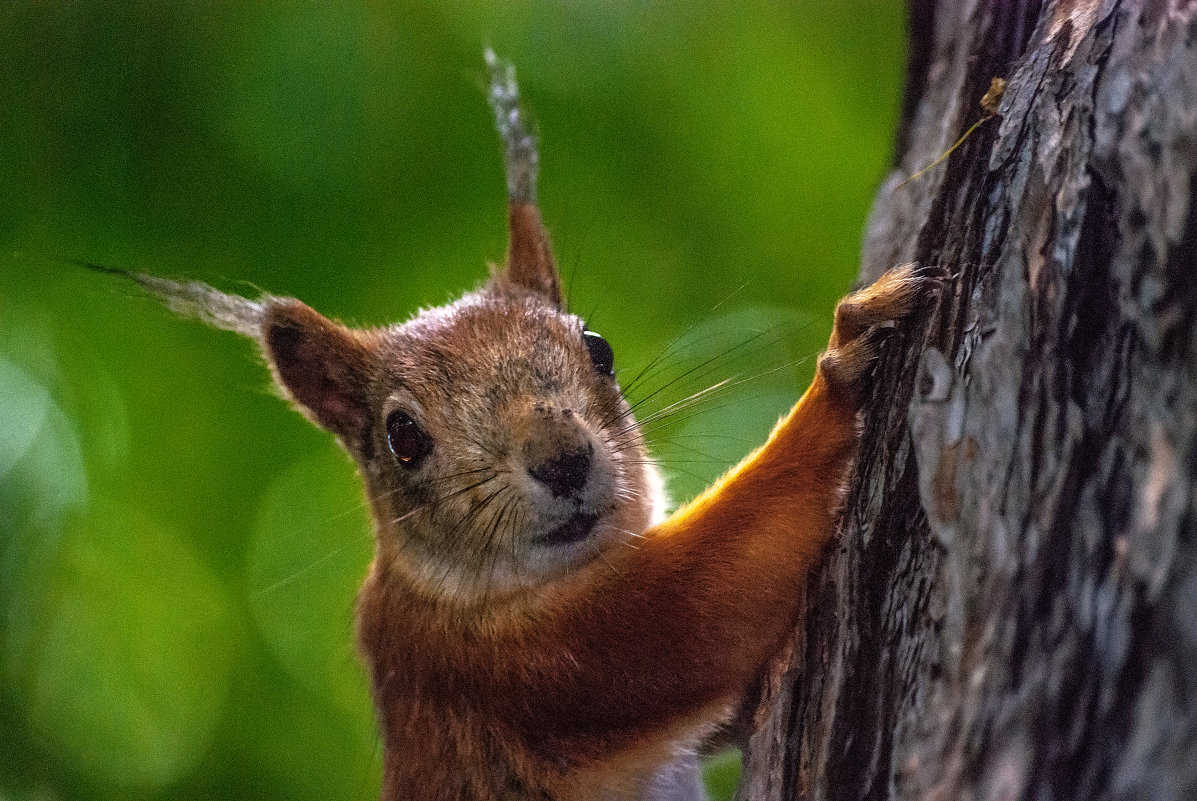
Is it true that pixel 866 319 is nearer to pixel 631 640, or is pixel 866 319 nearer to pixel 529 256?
pixel 631 640

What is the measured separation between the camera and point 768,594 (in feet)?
5.22

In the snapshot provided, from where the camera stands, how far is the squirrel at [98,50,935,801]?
1.60 meters

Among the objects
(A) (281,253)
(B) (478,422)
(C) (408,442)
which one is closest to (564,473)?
(B) (478,422)

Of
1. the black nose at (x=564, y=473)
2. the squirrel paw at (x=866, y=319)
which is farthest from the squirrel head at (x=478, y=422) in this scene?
the squirrel paw at (x=866, y=319)

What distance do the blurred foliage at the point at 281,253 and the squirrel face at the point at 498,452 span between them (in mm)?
803

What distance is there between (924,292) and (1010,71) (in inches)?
14.3

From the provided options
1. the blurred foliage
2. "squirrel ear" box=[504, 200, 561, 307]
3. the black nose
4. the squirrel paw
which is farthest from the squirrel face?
the blurred foliage

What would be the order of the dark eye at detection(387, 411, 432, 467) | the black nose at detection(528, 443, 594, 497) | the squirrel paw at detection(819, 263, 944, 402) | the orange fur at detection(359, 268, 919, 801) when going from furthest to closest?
the dark eye at detection(387, 411, 432, 467) → the black nose at detection(528, 443, 594, 497) → the orange fur at detection(359, 268, 919, 801) → the squirrel paw at detection(819, 263, 944, 402)

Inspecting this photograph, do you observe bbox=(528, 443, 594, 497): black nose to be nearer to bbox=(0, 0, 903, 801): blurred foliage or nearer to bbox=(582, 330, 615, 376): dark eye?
bbox=(582, 330, 615, 376): dark eye

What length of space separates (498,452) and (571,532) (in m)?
0.21

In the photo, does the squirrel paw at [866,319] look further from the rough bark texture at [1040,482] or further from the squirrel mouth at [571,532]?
the squirrel mouth at [571,532]

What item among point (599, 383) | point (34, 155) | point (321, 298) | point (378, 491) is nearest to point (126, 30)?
point (34, 155)

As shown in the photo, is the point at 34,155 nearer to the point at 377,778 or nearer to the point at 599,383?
the point at 599,383

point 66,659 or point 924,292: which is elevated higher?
point 66,659
